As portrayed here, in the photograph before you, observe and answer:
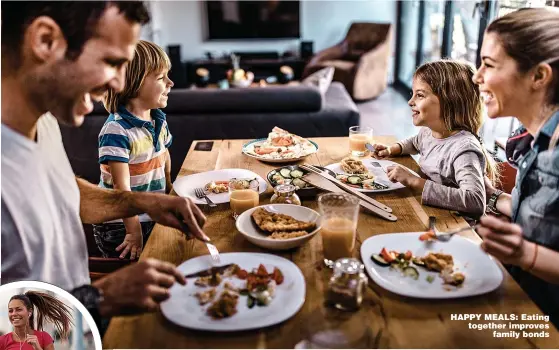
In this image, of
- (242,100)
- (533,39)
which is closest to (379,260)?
(533,39)

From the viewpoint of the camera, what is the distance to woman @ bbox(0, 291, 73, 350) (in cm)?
92

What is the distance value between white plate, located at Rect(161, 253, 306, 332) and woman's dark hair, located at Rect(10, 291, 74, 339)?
17cm

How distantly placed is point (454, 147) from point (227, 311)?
101cm

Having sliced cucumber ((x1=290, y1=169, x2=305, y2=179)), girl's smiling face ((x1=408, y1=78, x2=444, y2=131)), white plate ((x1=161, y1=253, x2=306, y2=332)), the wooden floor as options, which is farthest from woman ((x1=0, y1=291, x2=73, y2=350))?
the wooden floor

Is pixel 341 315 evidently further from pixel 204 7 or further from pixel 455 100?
pixel 204 7

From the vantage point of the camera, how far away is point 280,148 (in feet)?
6.61

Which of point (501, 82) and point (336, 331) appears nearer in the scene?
point (336, 331)

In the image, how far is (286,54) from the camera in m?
7.24

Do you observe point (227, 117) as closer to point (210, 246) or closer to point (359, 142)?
point (359, 142)

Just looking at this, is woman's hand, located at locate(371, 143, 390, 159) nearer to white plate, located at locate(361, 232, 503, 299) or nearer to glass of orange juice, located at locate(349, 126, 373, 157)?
glass of orange juice, located at locate(349, 126, 373, 157)

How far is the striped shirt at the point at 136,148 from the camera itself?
1676mm

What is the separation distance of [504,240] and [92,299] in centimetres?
74

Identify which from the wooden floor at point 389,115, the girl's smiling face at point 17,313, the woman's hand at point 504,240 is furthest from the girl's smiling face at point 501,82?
the wooden floor at point 389,115

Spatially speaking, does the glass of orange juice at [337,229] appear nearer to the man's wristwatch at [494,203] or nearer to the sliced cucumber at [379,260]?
the sliced cucumber at [379,260]
